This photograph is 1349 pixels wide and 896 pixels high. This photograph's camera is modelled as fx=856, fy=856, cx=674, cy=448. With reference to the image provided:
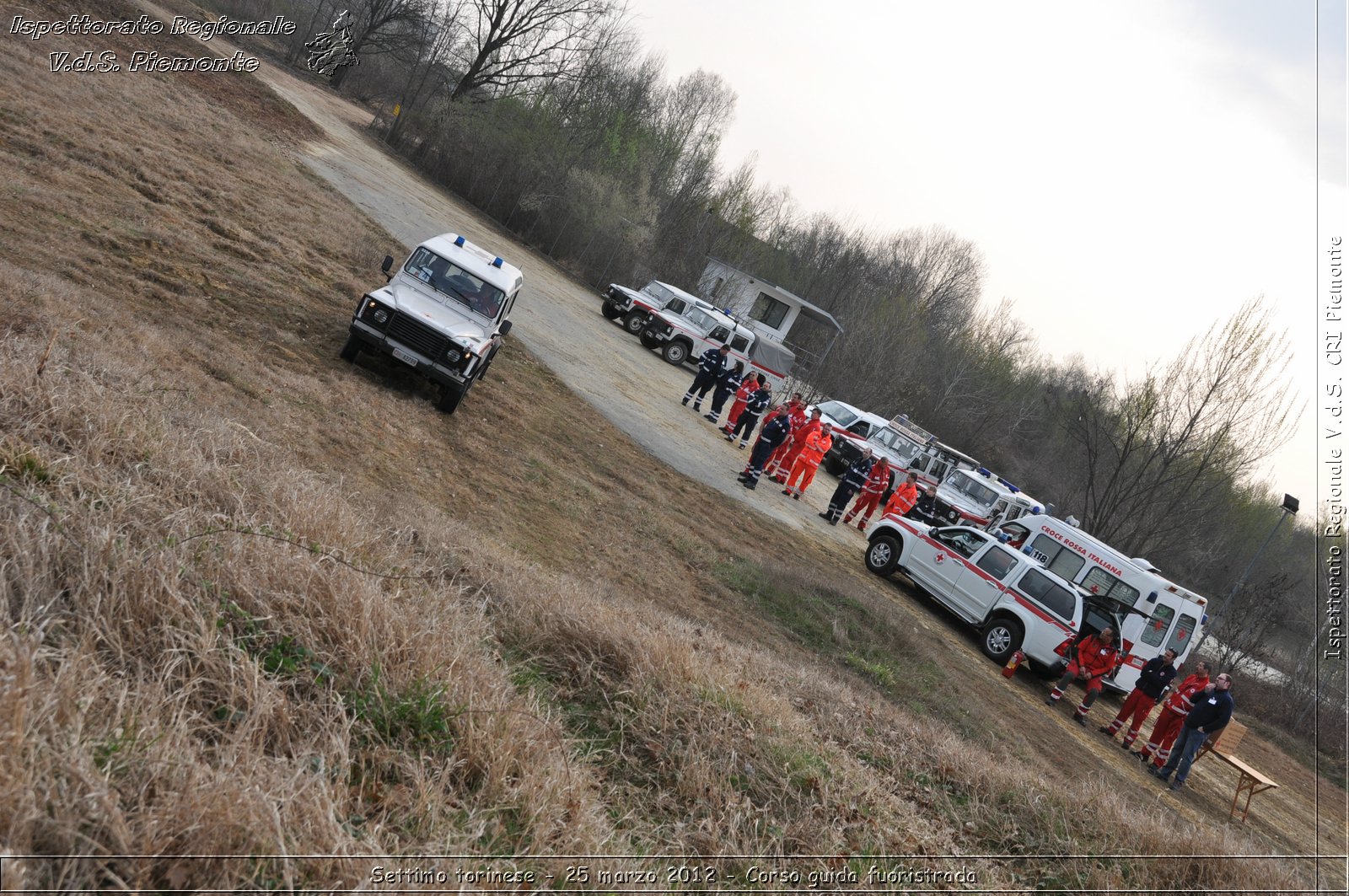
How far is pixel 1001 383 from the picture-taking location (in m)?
61.7

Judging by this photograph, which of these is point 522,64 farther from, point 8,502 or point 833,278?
point 8,502

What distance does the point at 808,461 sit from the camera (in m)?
20.6

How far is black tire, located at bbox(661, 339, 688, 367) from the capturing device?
2906cm

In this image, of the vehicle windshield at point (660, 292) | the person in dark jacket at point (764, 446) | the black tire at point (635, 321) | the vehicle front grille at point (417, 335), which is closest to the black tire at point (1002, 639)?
the person in dark jacket at point (764, 446)

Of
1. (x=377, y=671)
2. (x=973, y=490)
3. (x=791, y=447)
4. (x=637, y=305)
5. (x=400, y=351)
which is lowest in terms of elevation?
(x=377, y=671)

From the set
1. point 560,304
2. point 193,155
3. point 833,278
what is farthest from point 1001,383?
point 193,155

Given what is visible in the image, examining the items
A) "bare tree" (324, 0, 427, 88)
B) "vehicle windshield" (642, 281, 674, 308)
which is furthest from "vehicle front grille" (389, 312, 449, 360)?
"bare tree" (324, 0, 427, 88)

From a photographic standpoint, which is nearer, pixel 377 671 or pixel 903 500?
pixel 377 671

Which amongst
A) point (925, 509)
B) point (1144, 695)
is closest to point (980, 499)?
point (925, 509)

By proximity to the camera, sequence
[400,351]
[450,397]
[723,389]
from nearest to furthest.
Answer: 1. [400,351]
2. [450,397]
3. [723,389]

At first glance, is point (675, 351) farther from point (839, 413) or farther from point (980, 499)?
point (980, 499)

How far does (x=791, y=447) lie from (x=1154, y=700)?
9.55m

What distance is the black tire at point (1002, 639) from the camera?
603 inches

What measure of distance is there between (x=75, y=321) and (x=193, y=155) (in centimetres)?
1152
